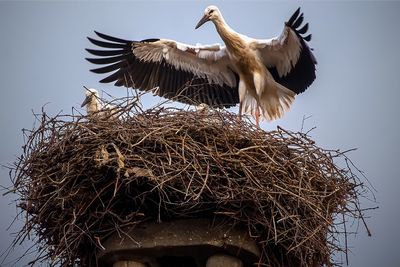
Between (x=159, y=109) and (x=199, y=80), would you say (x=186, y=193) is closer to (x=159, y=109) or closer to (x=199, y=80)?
(x=159, y=109)

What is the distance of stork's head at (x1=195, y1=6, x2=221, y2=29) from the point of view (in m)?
7.50

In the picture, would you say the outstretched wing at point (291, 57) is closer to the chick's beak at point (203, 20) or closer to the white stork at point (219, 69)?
the white stork at point (219, 69)

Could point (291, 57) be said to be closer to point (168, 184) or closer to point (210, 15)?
point (210, 15)

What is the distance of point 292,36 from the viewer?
23.1 ft

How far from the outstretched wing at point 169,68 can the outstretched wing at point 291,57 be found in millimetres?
425

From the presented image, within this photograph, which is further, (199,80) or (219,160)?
(199,80)

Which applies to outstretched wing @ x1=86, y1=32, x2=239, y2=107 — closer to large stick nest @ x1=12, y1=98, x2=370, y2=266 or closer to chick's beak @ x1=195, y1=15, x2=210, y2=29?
chick's beak @ x1=195, y1=15, x2=210, y2=29

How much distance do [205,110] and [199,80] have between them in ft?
7.34

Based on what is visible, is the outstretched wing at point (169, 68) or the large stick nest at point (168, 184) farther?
the outstretched wing at point (169, 68)

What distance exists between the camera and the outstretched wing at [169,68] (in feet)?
25.0

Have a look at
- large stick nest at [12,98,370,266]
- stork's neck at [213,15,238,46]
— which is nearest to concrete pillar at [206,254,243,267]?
large stick nest at [12,98,370,266]

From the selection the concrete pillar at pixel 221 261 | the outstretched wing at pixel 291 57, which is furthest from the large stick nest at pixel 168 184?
the outstretched wing at pixel 291 57

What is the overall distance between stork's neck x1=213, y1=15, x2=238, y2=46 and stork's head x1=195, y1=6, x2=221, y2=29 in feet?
0.12

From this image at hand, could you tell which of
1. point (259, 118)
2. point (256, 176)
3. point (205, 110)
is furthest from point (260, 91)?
point (256, 176)
